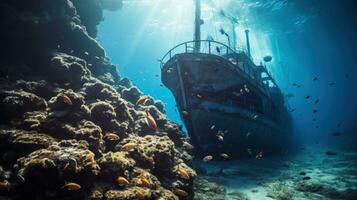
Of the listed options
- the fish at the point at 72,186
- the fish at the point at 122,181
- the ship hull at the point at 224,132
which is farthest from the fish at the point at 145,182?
the ship hull at the point at 224,132

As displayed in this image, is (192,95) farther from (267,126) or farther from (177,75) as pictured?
(267,126)

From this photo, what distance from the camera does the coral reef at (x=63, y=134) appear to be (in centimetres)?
514

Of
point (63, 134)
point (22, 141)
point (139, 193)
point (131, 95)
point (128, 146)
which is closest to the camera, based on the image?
point (139, 193)

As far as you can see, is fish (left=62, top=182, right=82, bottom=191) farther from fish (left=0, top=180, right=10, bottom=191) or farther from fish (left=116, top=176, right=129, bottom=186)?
fish (left=0, top=180, right=10, bottom=191)

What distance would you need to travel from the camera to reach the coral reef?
5.14m

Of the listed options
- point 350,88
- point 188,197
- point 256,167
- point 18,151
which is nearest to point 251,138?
point 256,167

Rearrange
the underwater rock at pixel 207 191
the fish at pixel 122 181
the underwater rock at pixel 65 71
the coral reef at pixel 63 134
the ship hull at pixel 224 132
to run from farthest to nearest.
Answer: the ship hull at pixel 224 132
the underwater rock at pixel 65 71
the underwater rock at pixel 207 191
the fish at pixel 122 181
the coral reef at pixel 63 134

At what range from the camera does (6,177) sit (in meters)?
5.57

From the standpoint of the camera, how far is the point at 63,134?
7.23m

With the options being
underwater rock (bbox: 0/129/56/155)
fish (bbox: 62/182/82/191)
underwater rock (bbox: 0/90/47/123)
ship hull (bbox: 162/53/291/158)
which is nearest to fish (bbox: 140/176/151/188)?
fish (bbox: 62/182/82/191)

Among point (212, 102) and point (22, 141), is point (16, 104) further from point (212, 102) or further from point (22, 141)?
point (212, 102)

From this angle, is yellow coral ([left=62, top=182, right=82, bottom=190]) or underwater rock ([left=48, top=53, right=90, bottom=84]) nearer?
yellow coral ([left=62, top=182, right=82, bottom=190])

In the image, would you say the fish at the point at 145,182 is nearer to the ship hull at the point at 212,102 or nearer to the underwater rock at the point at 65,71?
the underwater rock at the point at 65,71

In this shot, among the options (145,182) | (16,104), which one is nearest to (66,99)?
(16,104)
